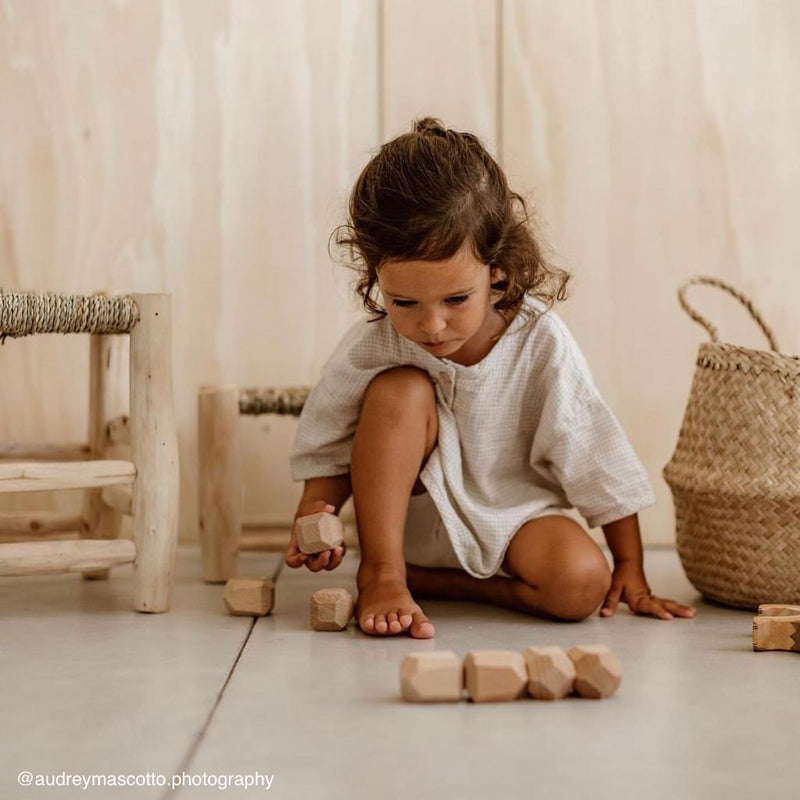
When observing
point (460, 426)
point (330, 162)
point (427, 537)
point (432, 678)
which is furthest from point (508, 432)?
point (330, 162)

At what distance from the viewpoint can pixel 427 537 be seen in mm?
1464

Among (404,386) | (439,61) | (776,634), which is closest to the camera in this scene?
(776,634)

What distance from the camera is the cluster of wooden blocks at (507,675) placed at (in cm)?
99

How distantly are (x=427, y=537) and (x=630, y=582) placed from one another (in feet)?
0.84

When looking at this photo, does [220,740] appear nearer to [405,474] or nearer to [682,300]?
[405,474]

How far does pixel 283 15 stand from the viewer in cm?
184

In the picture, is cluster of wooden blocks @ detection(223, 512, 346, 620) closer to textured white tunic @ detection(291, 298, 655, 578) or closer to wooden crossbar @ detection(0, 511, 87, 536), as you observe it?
textured white tunic @ detection(291, 298, 655, 578)

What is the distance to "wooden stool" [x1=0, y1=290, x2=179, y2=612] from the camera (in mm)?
1305

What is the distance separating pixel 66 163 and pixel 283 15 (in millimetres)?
412

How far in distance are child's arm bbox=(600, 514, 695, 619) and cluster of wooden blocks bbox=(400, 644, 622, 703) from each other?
0.38m

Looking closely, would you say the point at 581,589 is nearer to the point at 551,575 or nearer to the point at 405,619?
the point at 551,575

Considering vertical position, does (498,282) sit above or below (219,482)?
above

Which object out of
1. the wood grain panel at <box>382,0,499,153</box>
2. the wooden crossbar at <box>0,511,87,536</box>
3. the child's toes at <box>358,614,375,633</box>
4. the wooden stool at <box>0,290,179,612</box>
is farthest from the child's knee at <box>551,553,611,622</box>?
the wood grain panel at <box>382,0,499,153</box>

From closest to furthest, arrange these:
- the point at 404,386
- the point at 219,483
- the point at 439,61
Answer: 1. the point at 404,386
2. the point at 219,483
3. the point at 439,61
